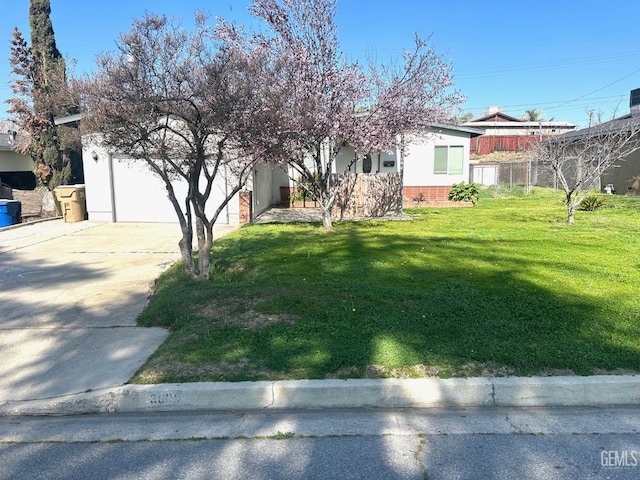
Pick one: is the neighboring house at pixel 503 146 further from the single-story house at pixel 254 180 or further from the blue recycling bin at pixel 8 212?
the blue recycling bin at pixel 8 212

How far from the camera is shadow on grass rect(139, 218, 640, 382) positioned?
13.9 ft

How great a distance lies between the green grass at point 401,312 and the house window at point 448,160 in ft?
38.0

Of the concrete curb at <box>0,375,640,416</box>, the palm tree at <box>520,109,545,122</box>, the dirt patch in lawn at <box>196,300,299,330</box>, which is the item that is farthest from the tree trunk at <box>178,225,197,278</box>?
the palm tree at <box>520,109,545,122</box>

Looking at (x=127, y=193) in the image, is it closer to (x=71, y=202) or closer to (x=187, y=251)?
(x=71, y=202)

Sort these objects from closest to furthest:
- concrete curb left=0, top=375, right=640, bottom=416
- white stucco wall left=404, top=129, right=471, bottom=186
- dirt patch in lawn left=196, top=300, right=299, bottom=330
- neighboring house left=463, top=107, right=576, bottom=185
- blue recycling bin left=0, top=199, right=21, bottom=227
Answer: concrete curb left=0, top=375, right=640, bottom=416
dirt patch in lawn left=196, top=300, right=299, bottom=330
blue recycling bin left=0, top=199, right=21, bottom=227
white stucco wall left=404, top=129, right=471, bottom=186
neighboring house left=463, top=107, right=576, bottom=185

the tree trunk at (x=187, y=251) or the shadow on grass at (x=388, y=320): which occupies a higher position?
the tree trunk at (x=187, y=251)

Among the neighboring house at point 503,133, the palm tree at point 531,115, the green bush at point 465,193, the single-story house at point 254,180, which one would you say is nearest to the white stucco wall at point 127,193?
the single-story house at point 254,180

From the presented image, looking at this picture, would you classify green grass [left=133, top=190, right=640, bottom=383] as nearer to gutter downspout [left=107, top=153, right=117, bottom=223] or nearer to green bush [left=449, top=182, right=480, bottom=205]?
gutter downspout [left=107, top=153, right=117, bottom=223]

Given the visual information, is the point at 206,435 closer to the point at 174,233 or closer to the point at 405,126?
the point at 174,233

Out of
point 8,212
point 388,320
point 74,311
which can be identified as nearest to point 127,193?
point 8,212

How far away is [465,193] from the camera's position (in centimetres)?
2061

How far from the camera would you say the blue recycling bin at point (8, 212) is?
46.6 ft

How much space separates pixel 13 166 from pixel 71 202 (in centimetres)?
891

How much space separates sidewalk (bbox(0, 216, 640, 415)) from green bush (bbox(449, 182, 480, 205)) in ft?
53.7
